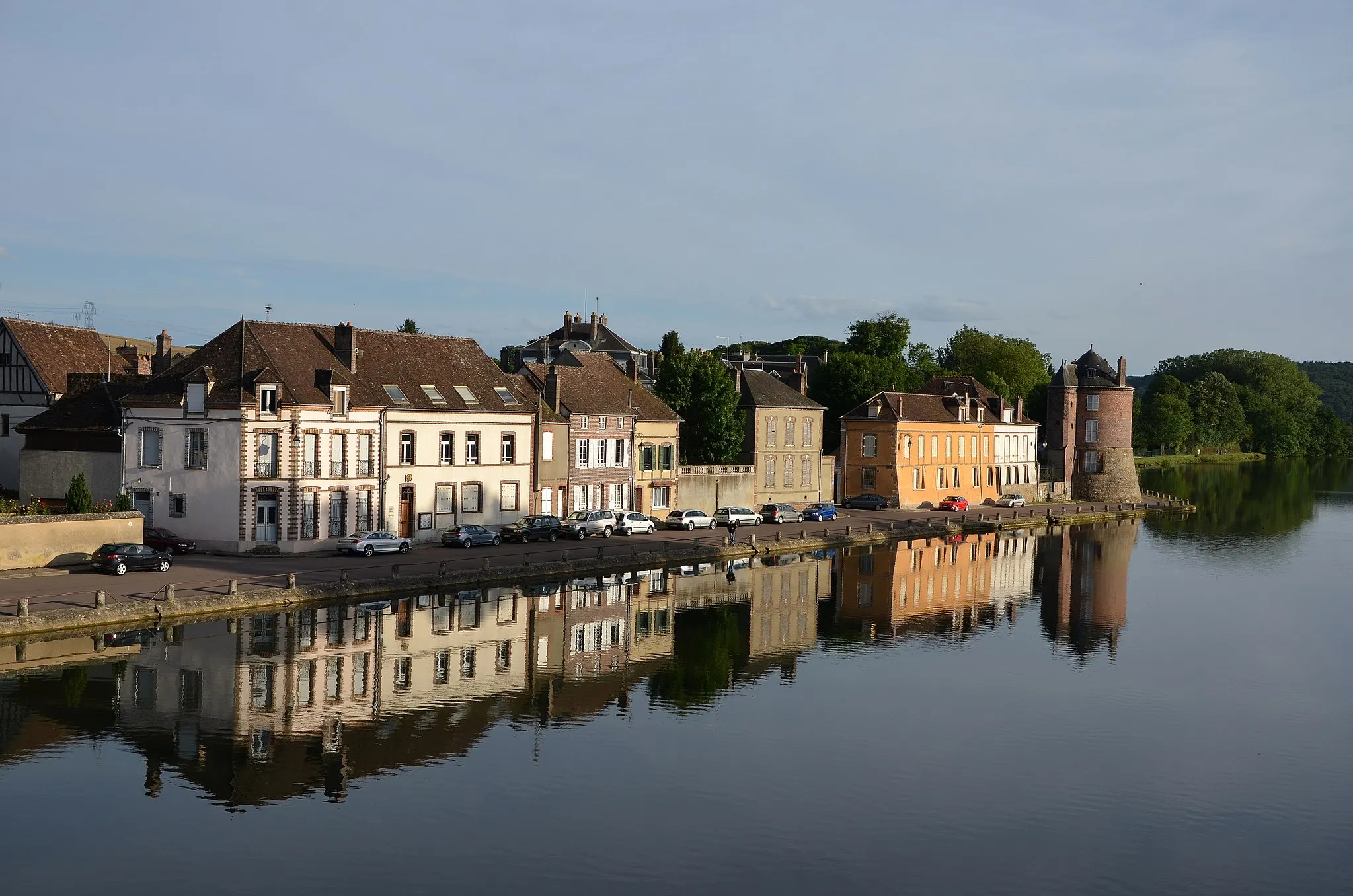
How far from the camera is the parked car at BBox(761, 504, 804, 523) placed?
65.6 metres

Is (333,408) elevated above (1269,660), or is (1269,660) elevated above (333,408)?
(333,408)

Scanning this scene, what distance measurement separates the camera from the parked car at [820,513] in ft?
222

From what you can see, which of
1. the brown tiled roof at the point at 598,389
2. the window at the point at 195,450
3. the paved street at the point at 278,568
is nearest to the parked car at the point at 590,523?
the paved street at the point at 278,568

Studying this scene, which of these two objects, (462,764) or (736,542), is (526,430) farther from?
(462,764)

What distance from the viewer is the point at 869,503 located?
7506 centimetres

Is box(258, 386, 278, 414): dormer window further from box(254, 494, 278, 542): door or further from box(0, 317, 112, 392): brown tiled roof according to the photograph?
box(0, 317, 112, 392): brown tiled roof

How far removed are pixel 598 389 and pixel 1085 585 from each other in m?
22.8

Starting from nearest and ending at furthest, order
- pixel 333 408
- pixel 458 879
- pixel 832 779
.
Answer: pixel 458 879, pixel 832 779, pixel 333 408

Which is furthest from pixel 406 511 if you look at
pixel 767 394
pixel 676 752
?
pixel 676 752

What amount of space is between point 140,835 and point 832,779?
1157 cm

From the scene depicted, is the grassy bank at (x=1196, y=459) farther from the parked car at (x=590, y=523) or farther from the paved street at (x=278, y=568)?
the parked car at (x=590, y=523)

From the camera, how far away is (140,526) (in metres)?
40.9

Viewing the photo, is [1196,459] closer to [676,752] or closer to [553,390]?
[553,390]

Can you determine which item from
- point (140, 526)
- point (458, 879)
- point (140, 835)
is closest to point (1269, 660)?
point (458, 879)
